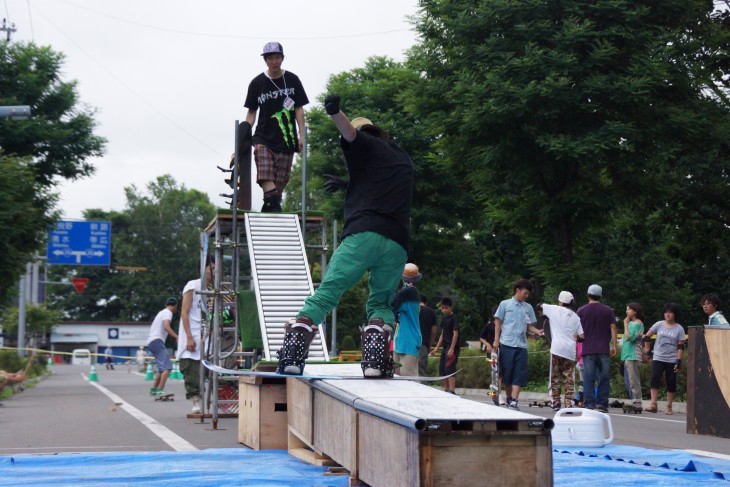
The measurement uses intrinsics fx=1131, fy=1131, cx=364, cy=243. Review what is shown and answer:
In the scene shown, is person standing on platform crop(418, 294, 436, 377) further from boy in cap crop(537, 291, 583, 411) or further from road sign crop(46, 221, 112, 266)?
road sign crop(46, 221, 112, 266)

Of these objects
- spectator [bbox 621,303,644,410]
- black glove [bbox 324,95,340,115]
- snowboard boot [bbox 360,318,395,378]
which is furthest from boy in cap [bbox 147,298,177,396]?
black glove [bbox 324,95,340,115]

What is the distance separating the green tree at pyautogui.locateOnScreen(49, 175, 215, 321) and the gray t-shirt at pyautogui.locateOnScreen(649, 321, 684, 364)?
10197cm

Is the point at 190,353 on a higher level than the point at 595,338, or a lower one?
lower

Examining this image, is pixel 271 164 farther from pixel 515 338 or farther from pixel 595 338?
pixel 595 338

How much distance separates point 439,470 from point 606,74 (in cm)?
2168

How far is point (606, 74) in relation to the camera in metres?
25.3

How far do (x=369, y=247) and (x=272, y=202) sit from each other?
5.05 metres

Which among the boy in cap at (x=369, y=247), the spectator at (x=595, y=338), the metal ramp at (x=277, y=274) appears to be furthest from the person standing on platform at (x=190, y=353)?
the boy in cap at (x=369, y=247)

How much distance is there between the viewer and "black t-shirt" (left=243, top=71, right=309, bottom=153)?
40.0 ft

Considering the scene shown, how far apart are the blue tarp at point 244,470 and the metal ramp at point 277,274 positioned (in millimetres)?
1876

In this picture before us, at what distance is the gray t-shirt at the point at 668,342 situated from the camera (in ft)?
58.5

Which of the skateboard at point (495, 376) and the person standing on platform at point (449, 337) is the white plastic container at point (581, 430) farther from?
the person standing on platform at point (449, 337)

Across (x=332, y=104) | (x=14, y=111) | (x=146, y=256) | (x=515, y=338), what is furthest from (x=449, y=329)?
(x=146, y=256)

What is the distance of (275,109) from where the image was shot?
1220 centimetres
